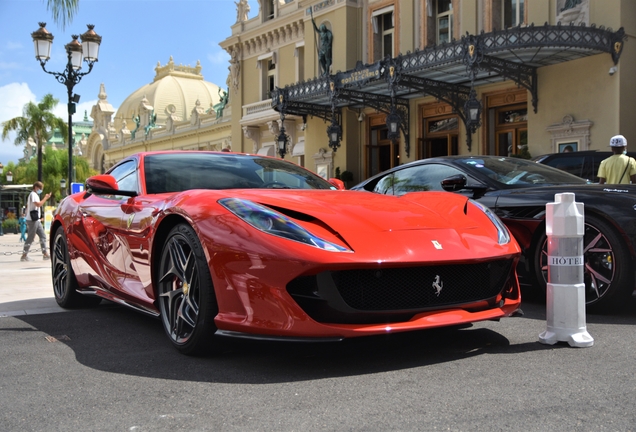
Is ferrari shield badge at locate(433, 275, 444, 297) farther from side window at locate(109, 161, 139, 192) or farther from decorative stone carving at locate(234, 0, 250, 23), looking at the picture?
decorative stone carving at locate(234, 0, 250, 23)

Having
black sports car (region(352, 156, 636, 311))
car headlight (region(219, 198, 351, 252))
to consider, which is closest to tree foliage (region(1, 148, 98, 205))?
black sports car (region(352, 156, 636, 311))

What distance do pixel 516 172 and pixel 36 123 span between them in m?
53.6

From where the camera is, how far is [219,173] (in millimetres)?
4582

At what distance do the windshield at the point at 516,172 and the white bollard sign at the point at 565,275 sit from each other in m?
1.87

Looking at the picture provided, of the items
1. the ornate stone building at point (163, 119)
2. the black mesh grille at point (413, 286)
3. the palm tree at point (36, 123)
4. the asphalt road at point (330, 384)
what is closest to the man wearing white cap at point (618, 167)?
the asphalt road at point (330, 384)

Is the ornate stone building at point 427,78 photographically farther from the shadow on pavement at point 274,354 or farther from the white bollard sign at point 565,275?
the shadow on pavement at point 274,354

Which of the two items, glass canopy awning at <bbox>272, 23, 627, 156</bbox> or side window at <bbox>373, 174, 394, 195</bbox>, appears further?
glass canopy awning at <bbox>272, 23, 627, 156</bbox>

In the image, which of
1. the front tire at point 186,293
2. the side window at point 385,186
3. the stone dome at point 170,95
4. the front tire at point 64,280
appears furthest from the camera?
the stone dome at point 170,95

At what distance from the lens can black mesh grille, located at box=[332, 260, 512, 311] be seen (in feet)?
10.5

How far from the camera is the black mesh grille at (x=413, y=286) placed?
10.5 feet

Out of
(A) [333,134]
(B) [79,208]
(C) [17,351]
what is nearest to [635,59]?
(A) [333,134]

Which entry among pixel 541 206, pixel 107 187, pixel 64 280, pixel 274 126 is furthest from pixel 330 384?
pixel 274 126

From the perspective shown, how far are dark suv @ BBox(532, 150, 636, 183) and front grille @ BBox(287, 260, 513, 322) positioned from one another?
7158 mm

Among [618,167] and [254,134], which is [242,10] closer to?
[254,134]
